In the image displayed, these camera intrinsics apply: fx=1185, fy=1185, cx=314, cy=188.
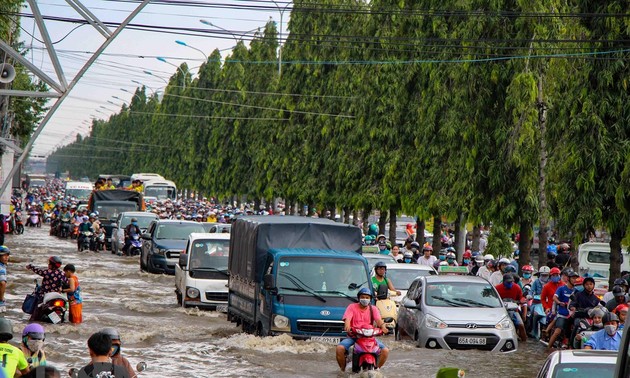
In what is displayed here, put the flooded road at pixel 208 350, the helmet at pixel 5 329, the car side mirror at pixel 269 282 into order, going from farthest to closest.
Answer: the car side mirror at pixel 269 282 → the flooded road at pixel 208 350 → the helmet at pixel 5 329

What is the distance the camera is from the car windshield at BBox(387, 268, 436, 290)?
84.8 feet

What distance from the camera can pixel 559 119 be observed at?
26688 millimetres

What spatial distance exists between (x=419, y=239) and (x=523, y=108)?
16.0 meters

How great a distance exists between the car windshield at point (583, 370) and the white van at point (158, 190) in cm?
7696

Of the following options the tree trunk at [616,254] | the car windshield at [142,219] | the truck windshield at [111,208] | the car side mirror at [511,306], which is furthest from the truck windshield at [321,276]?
the truck windshield at [111,208]

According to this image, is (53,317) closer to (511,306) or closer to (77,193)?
(511,306)

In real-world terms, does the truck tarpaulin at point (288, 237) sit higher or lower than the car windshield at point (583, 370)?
higher

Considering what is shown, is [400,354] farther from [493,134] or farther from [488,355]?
[493,134]

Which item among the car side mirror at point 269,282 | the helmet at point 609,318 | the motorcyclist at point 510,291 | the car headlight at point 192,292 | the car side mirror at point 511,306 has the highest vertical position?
the helmet at point 609,318

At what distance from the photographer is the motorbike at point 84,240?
2057 inches

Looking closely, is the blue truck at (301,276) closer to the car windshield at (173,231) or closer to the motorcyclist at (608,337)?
the motorcyclist at (608,337)

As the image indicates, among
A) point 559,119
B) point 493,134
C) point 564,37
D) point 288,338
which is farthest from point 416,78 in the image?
point 288,338

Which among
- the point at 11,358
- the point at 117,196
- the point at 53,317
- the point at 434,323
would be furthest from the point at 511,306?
the point at 117,196

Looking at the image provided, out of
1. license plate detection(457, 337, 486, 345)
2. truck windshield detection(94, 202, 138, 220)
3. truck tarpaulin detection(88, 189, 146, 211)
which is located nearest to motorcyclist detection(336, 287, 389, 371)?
license plate detection(457, 337, 486, 345)
